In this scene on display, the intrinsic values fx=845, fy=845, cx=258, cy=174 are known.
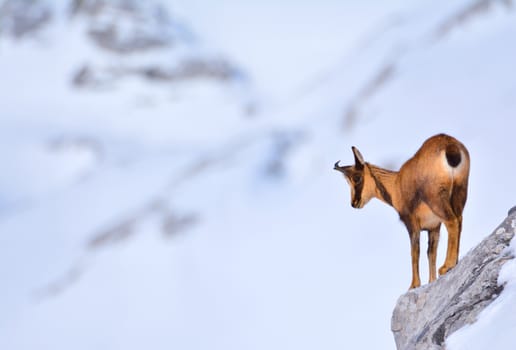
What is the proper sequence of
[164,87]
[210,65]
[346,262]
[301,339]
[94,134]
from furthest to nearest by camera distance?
[210,65]
[164,87]
[94,134]
[346,262]
[301,339]

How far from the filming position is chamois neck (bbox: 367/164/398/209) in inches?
421

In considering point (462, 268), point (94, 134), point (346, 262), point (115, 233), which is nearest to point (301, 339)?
point (346, 262)

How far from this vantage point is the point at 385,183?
1080cm

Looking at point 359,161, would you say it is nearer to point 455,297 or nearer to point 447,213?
point 447,213

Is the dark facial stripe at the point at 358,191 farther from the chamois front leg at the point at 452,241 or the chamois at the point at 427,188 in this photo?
the chamois front leg at the point at 452,241

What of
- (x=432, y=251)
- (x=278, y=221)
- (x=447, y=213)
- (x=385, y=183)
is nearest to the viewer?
(x=447, y=213)

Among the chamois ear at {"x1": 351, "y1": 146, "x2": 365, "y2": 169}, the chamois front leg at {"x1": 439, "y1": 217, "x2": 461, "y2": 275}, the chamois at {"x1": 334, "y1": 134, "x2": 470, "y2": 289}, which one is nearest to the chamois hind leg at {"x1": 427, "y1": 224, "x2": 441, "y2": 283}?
the chamois at {"x1": 334, "y1": 134, "x2": 470, "y2": 289}

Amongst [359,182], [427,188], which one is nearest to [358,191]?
[359,182]

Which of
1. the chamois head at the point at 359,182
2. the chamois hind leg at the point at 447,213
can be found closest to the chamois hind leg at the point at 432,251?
the chamois hind leg at the point at 447,213

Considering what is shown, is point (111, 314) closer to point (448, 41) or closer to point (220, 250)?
point (220, 250)

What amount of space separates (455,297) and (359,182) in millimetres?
2294

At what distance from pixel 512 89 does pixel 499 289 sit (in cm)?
3869

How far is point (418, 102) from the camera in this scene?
183ft

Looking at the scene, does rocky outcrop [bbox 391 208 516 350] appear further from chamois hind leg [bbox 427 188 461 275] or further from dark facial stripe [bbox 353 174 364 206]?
dark facial stripe [bbox 353 174 364 206]
